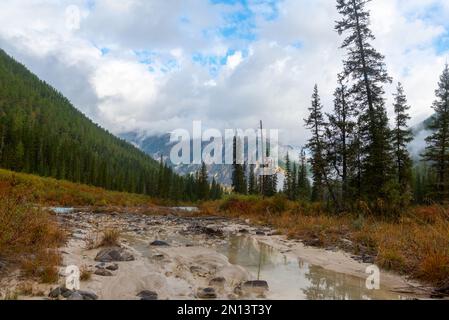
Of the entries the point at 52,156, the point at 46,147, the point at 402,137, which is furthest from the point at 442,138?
the point at 46,147

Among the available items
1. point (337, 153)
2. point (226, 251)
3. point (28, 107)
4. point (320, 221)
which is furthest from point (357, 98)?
point (28, 107)

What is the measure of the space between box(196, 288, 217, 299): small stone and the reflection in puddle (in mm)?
800

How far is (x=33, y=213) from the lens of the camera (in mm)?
8328

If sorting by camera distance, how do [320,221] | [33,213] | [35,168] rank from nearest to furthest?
[33,213], [320,221], [35,168]

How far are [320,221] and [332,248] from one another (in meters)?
5.38

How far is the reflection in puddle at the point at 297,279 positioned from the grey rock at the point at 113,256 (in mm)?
2290

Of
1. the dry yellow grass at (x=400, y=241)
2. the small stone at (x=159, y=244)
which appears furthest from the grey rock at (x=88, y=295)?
the small stone at (x=159, y=244)

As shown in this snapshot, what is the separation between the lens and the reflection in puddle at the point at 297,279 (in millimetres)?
5227

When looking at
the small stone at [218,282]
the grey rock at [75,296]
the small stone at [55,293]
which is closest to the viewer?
the grey rock at [75,296]

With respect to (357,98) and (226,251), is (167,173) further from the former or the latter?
(226,251)

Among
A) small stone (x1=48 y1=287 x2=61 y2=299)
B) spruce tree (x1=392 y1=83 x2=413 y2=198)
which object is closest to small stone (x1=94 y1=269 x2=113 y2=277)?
small stone (x1=48 y1=287 x2=61 y2=299)

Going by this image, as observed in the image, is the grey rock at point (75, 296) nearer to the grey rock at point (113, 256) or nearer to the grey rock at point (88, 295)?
the grey rock at point (88, 295)

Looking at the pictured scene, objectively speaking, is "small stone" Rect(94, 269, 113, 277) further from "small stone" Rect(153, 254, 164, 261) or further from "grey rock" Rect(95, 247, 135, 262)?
"small stone" Rect(153, 254, 164, 261)

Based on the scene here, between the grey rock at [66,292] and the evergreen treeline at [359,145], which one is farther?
the evergreen treeline at [359,145]
